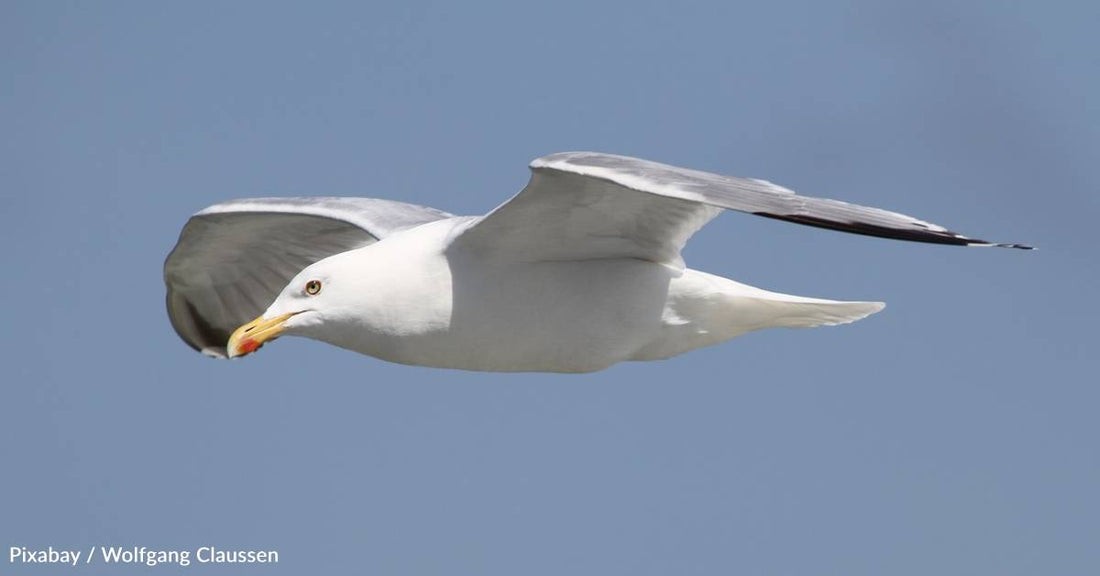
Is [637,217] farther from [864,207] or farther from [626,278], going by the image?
[864,207]

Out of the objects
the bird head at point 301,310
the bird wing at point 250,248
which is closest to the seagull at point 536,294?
the bird head at point 301,310

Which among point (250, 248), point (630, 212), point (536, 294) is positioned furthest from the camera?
point (250, 248)

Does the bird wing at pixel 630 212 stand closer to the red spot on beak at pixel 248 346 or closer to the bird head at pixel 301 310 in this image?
the bird head at pixel 301 310

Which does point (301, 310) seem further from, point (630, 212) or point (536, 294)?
point (630, 212)

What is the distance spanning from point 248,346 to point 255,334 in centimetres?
9

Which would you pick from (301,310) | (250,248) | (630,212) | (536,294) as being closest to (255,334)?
(301,310)

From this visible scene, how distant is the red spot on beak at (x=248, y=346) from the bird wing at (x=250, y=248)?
2.22 m

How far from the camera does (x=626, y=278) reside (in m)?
12.0

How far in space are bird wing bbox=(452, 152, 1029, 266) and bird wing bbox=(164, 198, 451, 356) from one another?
95.7 inches

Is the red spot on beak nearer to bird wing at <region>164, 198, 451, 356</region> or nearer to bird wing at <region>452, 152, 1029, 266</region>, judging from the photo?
bird wing at <region>452, 152, 1029, 266</region>

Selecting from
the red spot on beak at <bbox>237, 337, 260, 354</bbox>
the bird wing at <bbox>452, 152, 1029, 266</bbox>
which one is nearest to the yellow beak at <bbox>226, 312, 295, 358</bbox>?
the red spot on beak at <bbox>237, 337, 260, 354</bbox>

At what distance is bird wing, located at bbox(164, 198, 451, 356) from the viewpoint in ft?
47.3

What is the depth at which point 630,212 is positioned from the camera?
Result: 11688 millimetres

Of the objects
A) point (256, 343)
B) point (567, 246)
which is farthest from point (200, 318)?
point (567, 246)
